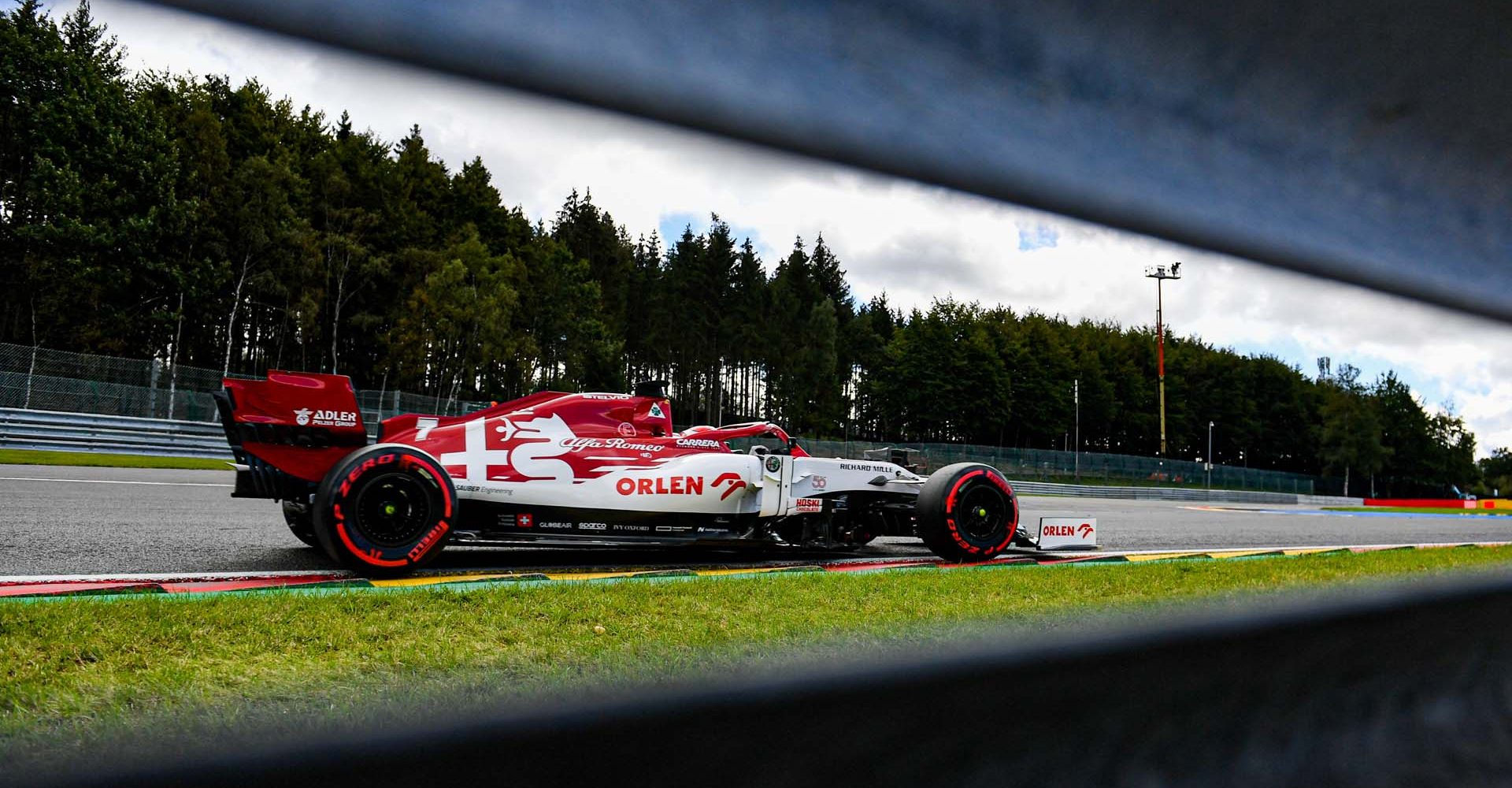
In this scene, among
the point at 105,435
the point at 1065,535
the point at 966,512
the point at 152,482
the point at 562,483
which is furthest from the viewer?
the point at 105,435

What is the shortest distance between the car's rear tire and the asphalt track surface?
89mm

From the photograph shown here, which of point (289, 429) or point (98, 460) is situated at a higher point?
point (289, 429)

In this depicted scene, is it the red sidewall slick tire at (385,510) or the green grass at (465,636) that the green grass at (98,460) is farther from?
the green grass at (465,636)

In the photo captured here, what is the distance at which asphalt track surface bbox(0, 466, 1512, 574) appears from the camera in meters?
5.29

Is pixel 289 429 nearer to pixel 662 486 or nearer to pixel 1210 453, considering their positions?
pixel 662 486

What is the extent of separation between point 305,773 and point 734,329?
2.27 meters

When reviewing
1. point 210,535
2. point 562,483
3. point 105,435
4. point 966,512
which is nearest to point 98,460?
point 105,435

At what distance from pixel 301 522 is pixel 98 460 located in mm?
12484

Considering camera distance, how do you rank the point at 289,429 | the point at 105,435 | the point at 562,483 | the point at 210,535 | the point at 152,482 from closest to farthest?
1. the point at 289,429
2. the point at 562,483
3. the point at 210,535
4. the point at 152,482
5. the point at 105,435

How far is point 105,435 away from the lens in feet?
57.7

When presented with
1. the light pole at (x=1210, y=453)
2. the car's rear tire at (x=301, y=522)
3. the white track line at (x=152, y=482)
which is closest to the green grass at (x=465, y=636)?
the light pole at (x=1210, y=453)

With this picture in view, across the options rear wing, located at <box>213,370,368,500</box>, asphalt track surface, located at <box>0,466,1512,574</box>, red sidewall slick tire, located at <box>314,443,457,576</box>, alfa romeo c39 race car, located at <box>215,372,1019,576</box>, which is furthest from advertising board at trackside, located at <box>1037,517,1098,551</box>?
rear wing, located at <box>213,370,368,500</box>

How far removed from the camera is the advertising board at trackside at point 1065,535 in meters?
7.21

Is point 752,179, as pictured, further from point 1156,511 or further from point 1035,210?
point 1156,511
